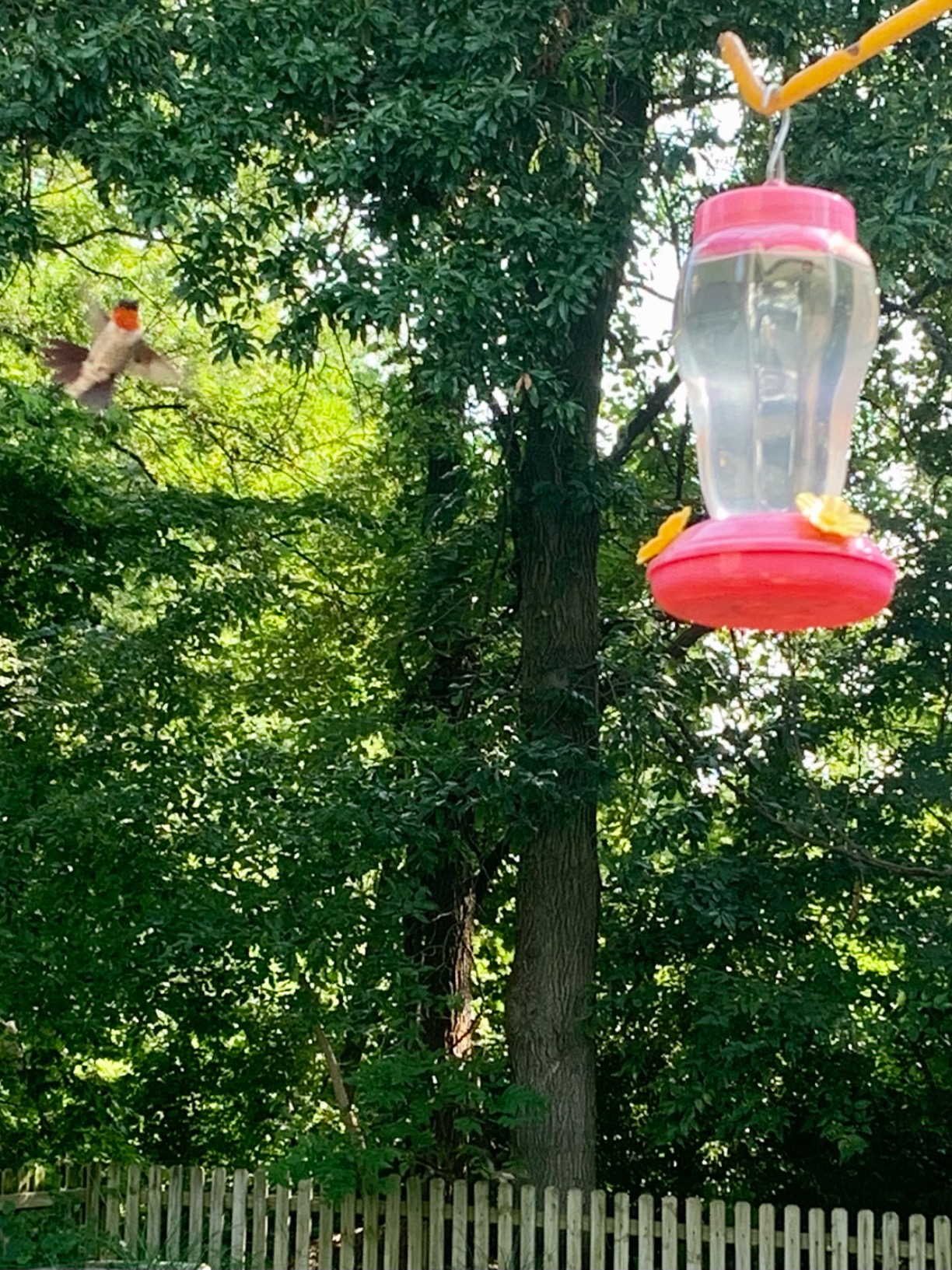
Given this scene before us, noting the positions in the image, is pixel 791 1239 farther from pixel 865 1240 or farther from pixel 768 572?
pixel 768 572

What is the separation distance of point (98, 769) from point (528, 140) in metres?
3.49

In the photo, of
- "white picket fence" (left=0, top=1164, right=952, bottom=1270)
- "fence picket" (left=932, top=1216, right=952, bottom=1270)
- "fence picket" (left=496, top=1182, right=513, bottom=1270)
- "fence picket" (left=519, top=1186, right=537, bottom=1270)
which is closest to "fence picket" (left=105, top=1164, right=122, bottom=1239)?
"white picket fence" (left=0, top=1164, right=952, bottom=1270)

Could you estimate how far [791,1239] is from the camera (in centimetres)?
701

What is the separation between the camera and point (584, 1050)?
25.2 feet

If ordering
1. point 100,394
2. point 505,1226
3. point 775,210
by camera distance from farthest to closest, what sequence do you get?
A: point 505,1226 < point 100,394 < point 775,210

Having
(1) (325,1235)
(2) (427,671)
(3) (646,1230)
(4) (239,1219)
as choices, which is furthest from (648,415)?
(4) (239,1219)

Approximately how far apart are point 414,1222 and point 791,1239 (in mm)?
1746

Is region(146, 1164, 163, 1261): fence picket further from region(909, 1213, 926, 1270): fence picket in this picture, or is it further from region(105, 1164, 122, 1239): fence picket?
region(909, 1213, 926, 1270): fence picket

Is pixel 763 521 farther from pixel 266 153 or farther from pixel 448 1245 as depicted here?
pixel 448 1245

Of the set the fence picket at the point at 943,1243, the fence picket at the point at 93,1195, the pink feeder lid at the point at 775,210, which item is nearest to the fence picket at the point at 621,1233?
the fence picket at the point at 943,1243

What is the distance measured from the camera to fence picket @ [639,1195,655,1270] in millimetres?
7020

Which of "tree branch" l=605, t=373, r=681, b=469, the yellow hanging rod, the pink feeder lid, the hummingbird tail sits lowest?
the yellow hanging rod

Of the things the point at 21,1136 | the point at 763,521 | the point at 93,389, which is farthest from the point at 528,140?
the point at 21,1136

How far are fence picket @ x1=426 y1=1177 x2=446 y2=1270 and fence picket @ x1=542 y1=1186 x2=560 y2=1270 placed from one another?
18.8 inches
